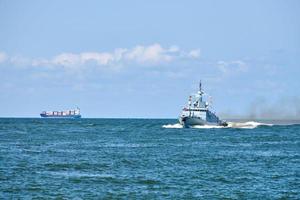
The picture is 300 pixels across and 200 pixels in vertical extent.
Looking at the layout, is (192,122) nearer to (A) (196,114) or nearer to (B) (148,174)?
(A) (196,114)

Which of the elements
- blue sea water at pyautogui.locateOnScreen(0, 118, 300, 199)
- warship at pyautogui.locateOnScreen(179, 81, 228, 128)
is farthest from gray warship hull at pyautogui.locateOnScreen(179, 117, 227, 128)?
blue sea water at pyautogui.locateOnScreen(0, 118, 300, 199)

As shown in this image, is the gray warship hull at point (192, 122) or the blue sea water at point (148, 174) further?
the gray warship hull at point (192, 122)

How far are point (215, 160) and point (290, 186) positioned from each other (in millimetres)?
22329

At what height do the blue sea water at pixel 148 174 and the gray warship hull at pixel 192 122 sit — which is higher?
Result: the gray warship hull at pixel 192 122

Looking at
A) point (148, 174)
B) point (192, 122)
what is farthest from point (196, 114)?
point (148, 174)

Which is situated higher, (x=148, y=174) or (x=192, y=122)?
(x=192, y=122)

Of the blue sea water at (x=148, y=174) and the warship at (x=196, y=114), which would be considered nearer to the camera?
the blue sea water at (x=148, y=174)

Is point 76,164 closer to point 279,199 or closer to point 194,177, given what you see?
point 194,177

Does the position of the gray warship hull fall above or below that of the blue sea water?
above

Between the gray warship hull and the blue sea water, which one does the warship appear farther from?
the blue sea water

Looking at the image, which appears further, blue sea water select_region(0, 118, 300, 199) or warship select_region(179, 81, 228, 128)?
warship select_region(179, 81, 228, 128)

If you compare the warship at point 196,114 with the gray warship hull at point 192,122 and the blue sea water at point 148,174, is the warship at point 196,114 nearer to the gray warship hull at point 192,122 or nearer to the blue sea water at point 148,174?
the gray warship hull at point 192,122

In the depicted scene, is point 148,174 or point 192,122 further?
point 192,122

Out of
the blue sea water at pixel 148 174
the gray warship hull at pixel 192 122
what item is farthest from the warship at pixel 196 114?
the blue sea water at pixel 148 174
